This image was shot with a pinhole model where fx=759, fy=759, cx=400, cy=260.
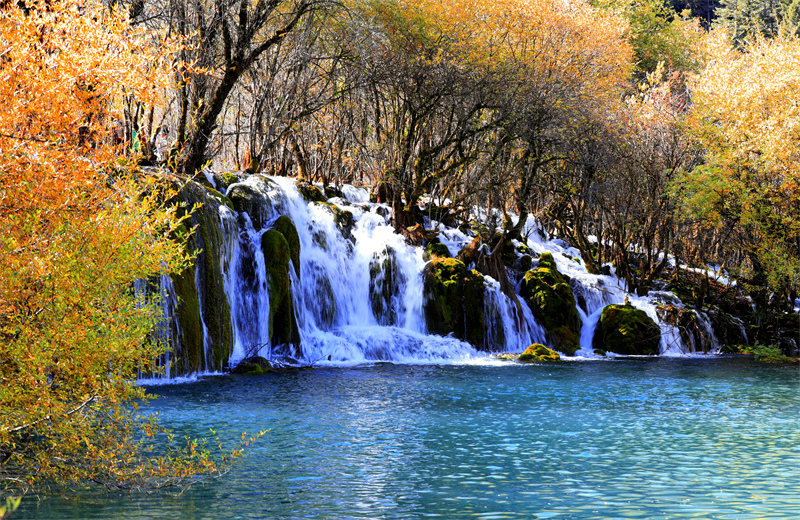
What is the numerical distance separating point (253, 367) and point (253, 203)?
259 inches

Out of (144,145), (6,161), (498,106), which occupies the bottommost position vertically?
(6,161)

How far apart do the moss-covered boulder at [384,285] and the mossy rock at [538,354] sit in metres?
4.43

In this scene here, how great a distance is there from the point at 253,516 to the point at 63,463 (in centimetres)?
184

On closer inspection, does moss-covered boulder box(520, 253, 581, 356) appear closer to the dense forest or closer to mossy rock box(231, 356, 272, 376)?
the dense forest

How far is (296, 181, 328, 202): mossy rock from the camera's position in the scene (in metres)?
26.7

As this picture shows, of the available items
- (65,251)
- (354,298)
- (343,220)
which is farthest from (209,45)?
(65,251)

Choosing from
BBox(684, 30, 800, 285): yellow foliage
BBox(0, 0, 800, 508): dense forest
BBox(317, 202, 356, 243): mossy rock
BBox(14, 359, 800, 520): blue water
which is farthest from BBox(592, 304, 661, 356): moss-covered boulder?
BBox(317, 202, 356, 243): mossy rock

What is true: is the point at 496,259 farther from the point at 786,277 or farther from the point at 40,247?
the point at 40,247

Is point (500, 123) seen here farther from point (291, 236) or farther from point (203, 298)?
point (203, 298)

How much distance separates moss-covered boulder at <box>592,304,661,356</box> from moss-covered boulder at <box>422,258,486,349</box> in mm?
5036

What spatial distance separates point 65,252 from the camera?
6480 mm

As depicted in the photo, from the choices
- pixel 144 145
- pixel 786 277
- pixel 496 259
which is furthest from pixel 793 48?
pixel 144 145

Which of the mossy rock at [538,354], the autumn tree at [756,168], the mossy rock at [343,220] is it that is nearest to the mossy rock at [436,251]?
the mossy rock at [343,220]

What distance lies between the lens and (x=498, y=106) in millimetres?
27484
